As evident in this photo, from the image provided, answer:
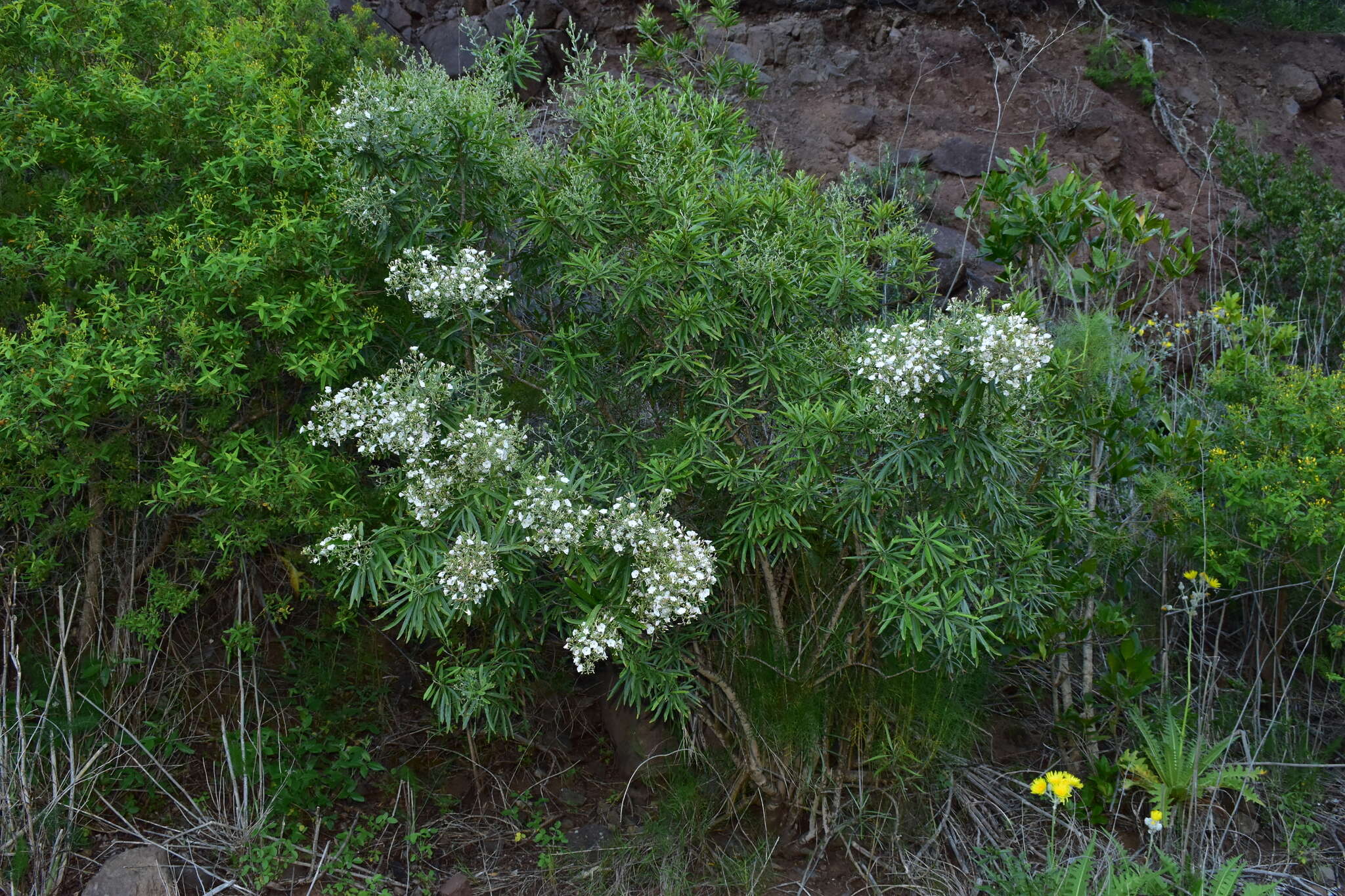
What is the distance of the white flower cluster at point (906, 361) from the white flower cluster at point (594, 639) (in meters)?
1.10

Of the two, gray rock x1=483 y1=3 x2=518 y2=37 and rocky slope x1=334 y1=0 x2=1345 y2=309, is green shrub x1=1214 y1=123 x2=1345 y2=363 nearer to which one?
rocky slope x1=334 y1=0 x2=1345 y2=309

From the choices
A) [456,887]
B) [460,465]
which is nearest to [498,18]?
[460,465]

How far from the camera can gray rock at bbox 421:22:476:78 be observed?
6.91 m

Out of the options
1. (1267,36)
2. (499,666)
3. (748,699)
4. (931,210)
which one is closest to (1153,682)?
(748,699)

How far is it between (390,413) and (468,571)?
1.95ft

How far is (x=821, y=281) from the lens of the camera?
11.4 ft

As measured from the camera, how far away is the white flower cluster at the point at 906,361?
2.81 metres

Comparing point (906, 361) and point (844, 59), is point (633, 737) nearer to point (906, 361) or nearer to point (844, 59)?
point (906, 361)

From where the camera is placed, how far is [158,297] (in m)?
3.52

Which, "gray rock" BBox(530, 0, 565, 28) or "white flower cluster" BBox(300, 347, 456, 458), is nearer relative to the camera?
"white flower cluster" BBox(300, 347, 456, 458)

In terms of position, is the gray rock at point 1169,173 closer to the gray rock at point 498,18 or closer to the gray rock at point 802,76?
the gray rock at point 802,76

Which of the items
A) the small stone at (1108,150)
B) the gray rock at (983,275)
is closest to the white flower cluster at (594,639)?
the gray rock at (983,275)

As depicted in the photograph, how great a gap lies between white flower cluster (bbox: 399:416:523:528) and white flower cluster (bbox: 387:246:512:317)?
17.5 inches

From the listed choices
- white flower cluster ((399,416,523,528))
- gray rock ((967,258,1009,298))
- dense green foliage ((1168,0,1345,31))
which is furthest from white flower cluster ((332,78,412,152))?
dense green foliage ((1168,0,1345,31))
